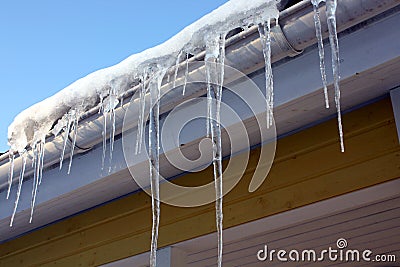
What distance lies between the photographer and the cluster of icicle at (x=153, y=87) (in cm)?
182

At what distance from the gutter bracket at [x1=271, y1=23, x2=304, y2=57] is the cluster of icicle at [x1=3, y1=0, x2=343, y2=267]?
0.02 m

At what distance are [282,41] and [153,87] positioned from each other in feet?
1.81

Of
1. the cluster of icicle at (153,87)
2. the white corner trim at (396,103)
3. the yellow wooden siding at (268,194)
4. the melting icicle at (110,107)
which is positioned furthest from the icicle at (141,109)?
the white corner trim at (396,103)

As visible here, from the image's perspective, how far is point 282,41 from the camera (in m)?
1.80

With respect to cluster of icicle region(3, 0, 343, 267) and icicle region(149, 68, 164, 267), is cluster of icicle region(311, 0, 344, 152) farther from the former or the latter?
icicle region(149, 68, 164, 267)

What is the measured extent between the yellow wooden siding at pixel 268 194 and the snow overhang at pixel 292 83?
0.26 feet

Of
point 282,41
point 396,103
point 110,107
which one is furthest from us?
point 110,107

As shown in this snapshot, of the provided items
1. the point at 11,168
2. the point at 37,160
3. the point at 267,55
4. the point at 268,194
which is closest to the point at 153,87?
the point at 267,55

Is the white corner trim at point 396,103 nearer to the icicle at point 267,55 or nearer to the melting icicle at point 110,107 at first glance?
the icicle at point 267,55

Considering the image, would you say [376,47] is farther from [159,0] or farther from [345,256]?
[159,0]

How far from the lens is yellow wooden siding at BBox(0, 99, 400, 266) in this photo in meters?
2.10

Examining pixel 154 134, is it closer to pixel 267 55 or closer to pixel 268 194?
pixel 268 194

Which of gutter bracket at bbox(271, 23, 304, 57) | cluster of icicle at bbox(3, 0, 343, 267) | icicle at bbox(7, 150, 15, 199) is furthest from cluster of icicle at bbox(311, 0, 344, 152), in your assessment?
icicle at bbox(7, 150, 15, 199)

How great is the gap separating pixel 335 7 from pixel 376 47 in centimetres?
23
